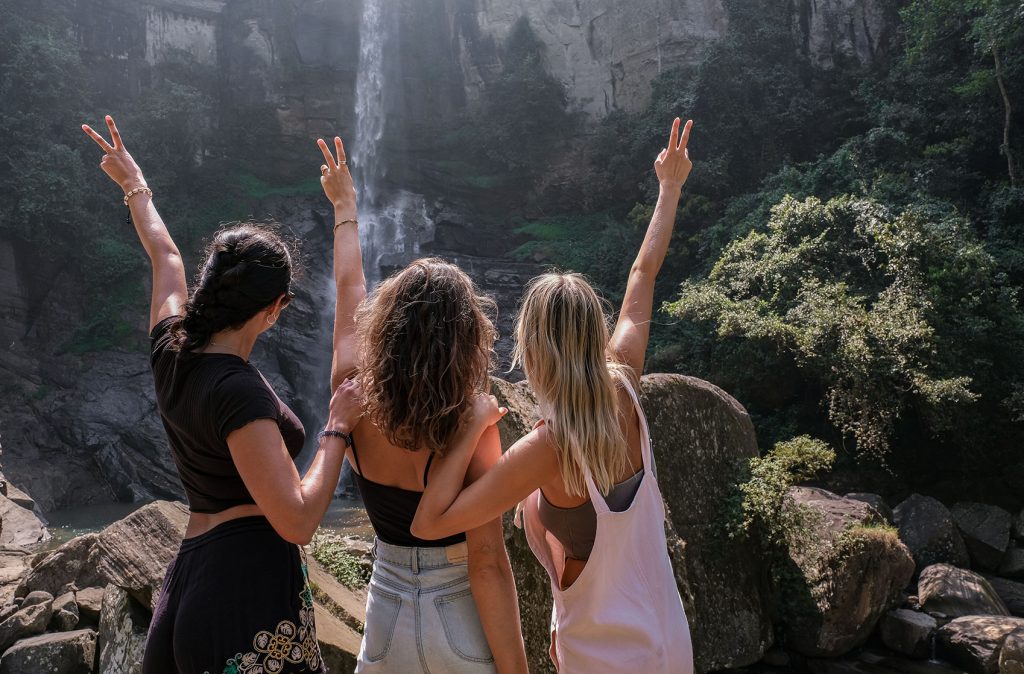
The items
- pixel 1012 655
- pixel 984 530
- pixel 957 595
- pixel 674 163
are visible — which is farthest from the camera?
pixel 984 530

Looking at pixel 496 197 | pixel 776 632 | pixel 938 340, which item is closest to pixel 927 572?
pixel 776 632

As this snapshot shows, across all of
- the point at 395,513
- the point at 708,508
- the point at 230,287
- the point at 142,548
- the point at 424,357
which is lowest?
the point at 708,508

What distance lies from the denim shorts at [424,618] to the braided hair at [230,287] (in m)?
0.67

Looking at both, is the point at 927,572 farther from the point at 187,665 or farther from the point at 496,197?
the point at 496,197

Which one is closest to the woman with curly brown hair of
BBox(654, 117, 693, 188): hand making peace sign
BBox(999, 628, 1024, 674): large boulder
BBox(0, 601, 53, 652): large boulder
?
BBox(654, 117, 693, 188): hand making peace sign

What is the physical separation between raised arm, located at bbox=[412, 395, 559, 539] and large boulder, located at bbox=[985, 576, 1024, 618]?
961 cm

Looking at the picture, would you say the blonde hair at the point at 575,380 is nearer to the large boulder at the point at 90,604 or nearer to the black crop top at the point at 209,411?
the black crop top at the point at 209,411

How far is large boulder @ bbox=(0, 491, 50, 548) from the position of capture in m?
10.5

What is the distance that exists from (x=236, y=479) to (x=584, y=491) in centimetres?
80

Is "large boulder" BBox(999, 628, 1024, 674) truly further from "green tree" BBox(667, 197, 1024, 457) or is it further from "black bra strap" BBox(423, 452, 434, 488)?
"black bra strap" BBox(423, 452, 434, 488)

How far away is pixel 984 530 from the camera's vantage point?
34.7 ft

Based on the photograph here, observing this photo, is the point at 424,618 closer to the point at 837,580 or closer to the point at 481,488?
the point at 481,488

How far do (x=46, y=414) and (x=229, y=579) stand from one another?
63.5 feet

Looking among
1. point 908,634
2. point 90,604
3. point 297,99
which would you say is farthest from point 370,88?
point 90,604
